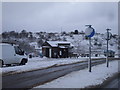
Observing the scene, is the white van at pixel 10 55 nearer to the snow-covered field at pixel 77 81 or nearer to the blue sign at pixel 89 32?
the blue sign at pixel 89 32

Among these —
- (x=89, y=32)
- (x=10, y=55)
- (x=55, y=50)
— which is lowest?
(x=55, y=50)

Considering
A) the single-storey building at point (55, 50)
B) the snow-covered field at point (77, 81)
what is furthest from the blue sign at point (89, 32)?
the single-storey building at point (55, 50)

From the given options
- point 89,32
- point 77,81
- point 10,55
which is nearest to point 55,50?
Result: point 10,55

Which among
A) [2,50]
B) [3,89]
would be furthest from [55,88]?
[2,50]

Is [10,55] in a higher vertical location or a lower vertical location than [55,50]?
higher

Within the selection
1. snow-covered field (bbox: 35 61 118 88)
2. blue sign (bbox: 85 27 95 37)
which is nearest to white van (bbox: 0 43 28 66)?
blue sign (bbox: 85 27 95 37)

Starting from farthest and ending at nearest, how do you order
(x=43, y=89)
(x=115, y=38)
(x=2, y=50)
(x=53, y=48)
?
(x=115, y=38), (x=53, y=48), (x=2, y=50), (x=43, y=89)

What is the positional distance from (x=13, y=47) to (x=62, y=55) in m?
30.1

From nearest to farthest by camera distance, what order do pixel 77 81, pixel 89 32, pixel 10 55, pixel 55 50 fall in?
pixel 77 81 < pixel 89 32 < pixel 10 55 < pixel 55 50

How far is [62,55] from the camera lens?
54.6 meters

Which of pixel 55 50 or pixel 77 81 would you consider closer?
pixel 77 81

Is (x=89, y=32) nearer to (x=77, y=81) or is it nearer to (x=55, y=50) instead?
(x=77, y=81)

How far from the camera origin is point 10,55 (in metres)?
24.5

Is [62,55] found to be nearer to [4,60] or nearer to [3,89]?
[4,60]
